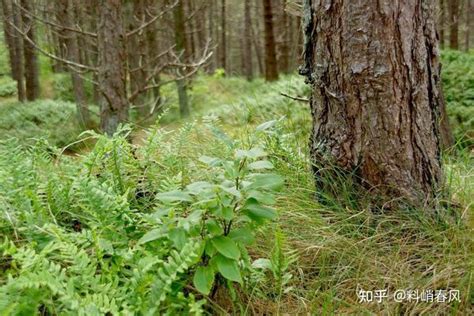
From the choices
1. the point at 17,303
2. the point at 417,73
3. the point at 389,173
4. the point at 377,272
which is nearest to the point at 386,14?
the point at 417,73

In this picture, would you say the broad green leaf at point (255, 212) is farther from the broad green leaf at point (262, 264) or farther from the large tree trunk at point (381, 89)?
the large tree trunk at point (381, 89)

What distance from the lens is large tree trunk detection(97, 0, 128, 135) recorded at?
4410 millimetres

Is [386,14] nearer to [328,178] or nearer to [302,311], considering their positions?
[328,178]

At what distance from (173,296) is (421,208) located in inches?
46.3

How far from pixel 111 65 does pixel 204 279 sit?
139 inches

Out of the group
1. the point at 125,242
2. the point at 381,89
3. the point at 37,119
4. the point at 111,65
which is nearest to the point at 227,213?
the point at 125,242

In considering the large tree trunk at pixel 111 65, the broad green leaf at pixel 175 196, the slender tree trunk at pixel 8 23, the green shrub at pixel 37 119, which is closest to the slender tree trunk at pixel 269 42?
the green shrub at pixel 37 119

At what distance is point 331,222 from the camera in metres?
2.09

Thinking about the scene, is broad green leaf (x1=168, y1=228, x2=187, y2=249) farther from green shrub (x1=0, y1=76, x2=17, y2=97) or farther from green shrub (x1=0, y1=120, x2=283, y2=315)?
green shrub (x1=0, y1=76, x2=17, y2=97)

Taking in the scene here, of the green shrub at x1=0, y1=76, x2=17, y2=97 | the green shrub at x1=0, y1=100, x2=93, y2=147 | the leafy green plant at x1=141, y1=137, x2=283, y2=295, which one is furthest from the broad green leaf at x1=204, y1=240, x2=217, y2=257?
the green shrub at x1=0, y1=76, x2=17, y2=97

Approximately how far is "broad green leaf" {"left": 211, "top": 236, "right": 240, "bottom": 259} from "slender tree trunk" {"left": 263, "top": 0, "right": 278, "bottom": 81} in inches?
353

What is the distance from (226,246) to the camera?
1.43 m

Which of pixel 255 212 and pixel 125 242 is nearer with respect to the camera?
pixel 255 212

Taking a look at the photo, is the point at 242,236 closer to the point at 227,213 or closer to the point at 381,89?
the point at 227,213
